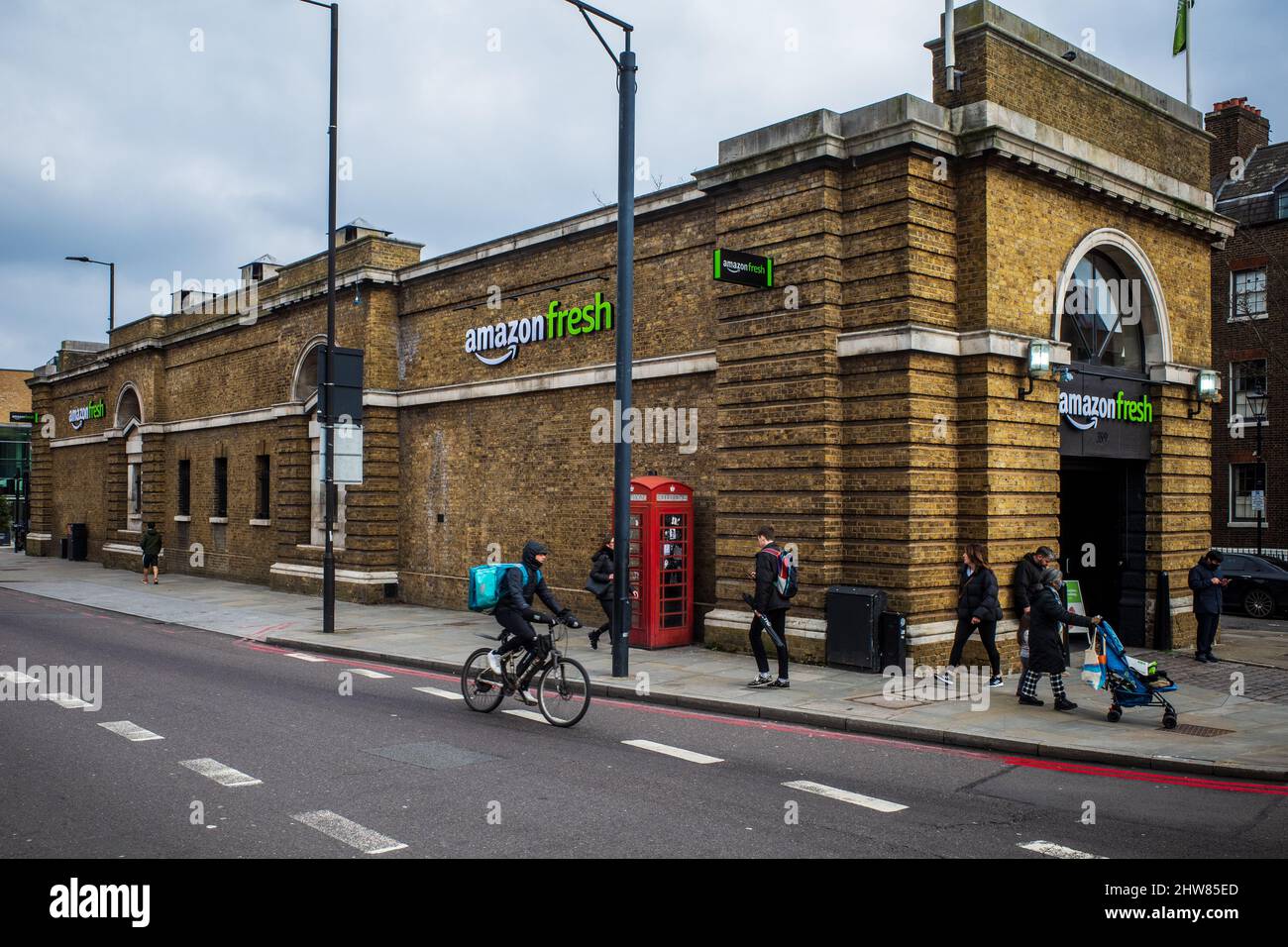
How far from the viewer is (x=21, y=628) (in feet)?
59.8

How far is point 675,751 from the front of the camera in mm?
9062

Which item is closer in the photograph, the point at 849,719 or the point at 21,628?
the point at 849,719

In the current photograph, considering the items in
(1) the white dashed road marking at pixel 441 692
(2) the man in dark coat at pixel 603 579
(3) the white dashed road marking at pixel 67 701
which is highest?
(2) the man in dark coat at pixel 603 579

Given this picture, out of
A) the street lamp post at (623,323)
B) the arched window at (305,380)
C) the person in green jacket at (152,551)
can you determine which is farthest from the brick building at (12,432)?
the street lamp post at (623,323)

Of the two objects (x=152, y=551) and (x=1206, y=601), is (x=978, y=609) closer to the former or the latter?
(x=1206, y=601)

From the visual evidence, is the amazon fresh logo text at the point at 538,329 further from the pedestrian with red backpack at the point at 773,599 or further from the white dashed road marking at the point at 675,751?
the white dashed road marking at the point at 675,751

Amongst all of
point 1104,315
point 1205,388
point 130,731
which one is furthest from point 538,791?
point 1205,388

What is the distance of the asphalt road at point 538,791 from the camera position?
6355mm

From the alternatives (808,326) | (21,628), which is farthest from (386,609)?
(808,326)

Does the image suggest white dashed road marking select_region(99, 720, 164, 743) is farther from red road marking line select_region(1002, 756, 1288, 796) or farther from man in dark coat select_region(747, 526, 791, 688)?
red road marking line select_region(1002, 756, 1288, 796)

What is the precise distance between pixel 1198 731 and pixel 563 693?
5.92 meters

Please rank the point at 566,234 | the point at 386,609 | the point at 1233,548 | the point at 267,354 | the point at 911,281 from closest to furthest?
the point at 911,281, the point at 566,234, the point at 386,609, the point at 267,354, the point at 1233,548
